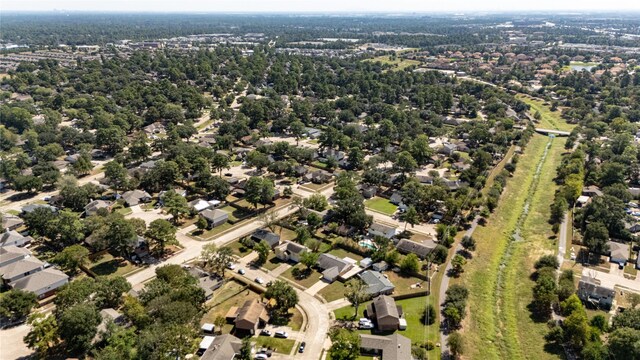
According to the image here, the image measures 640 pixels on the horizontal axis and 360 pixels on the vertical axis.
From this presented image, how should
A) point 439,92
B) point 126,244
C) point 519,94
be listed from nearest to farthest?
point 126,244, point 439,92, point 519,94

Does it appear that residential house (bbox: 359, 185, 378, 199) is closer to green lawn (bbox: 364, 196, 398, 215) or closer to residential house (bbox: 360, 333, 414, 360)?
green lawn (bbox: 364, 196, 398, 215)

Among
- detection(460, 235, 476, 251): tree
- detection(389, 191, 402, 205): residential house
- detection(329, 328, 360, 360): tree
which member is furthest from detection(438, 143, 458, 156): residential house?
detection(329, 328, 360, 360): tree

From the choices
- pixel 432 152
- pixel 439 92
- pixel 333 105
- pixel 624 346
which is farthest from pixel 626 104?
pixel 624 346

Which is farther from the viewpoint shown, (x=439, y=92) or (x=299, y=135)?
(x=439, y=92)

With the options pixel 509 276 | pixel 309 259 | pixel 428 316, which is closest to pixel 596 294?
pixel 509 276

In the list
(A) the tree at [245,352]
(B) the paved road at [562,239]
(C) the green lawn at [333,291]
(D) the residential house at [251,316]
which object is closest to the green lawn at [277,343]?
(D) the residential house at [251,316]

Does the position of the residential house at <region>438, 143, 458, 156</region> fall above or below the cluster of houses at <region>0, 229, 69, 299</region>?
below

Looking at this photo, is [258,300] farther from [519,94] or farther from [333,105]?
[519,94]

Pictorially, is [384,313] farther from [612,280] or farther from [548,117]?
[548,117]
